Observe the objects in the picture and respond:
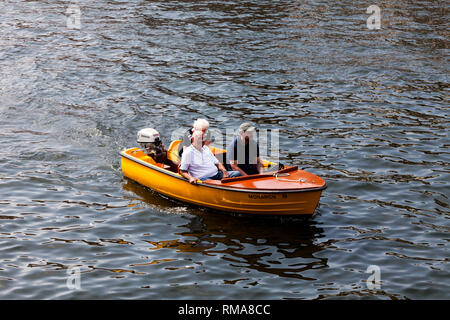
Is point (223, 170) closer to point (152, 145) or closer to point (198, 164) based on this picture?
point (198, 164)

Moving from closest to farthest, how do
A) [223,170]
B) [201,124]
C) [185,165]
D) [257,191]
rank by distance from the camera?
[257,191] → [201,124] → [185,165] → [223,170]

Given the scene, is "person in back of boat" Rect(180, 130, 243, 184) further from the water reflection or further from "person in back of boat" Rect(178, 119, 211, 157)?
the water reflection

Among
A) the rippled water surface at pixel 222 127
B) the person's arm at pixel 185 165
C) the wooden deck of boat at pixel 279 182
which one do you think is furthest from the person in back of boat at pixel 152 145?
the wooden deck of boat at pixel 279 182

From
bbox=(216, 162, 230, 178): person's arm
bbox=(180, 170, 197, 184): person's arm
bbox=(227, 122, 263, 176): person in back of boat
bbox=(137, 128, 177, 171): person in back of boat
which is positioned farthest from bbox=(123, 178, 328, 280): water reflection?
bbox=(137, 128, 177, 171): person in back of boat

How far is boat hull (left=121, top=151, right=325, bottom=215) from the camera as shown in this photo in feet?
39.1

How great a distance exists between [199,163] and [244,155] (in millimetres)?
929

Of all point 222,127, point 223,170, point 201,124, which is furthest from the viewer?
point 222,127

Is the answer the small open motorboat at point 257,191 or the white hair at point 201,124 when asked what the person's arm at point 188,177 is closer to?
the small open motorboat at point 257,191

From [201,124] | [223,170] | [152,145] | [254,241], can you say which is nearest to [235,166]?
[223,170]

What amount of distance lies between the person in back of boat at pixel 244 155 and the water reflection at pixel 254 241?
3.60ft

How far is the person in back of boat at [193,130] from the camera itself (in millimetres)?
12716

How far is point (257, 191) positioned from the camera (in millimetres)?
11953

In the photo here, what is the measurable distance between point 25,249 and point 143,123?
749cm

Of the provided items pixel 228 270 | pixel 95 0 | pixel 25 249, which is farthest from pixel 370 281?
pixel 95 0
